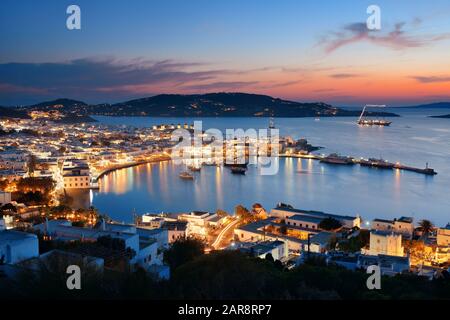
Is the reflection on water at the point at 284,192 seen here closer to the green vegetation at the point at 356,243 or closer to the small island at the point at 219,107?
the green vegetation at the point at 356,243

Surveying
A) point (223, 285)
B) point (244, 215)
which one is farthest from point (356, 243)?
point (223, 285)

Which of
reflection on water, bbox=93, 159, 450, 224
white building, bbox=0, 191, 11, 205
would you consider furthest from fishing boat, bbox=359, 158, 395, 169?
white building, bbox=0, 191, 11, 205

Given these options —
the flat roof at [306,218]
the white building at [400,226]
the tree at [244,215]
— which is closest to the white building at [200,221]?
the tree at [244,215]
